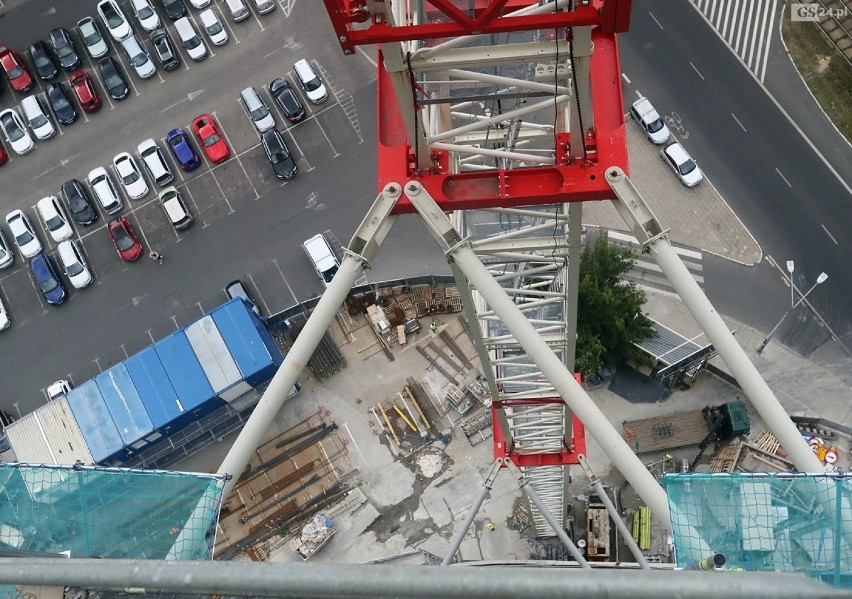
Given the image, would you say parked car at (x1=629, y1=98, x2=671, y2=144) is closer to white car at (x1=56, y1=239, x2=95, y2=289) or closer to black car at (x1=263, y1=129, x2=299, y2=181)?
black car at (x1=263, y1=129, x2=299, y2=181)

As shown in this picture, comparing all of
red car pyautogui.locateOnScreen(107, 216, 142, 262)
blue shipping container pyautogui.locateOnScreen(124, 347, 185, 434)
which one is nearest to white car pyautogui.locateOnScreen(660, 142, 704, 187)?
blue shipping container pyautogui.locateOnScreen(124, 347, 185, 434)

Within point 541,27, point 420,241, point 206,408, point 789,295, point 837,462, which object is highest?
point 420,241

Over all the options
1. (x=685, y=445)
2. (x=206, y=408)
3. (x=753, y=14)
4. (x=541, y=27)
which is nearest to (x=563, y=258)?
(x=541, y=27)

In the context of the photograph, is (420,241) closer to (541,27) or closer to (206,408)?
(206,408)

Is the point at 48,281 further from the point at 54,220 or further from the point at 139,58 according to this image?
the point at 139,58

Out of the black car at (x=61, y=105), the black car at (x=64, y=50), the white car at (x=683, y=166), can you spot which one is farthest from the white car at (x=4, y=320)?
the white car at (x=683, y=166)

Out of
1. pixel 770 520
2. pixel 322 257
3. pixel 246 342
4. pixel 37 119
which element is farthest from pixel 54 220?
pixel 770 520

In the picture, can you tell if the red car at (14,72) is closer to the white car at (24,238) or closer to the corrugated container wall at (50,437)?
the white car at (24,238)
